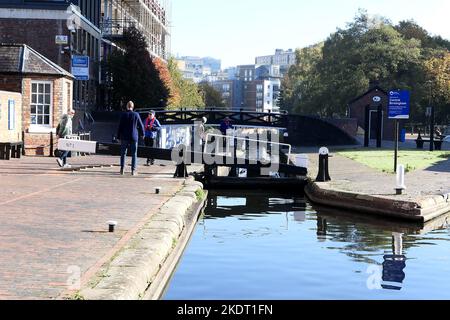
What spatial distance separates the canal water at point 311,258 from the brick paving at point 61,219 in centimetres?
111

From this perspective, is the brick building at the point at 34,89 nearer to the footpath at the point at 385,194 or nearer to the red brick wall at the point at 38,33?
the footpath at the point at 385,194

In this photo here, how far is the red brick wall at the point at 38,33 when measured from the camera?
4038cm

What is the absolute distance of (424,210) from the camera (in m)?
16.3

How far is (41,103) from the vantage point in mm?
28516

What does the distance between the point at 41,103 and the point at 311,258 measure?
63.3 ft

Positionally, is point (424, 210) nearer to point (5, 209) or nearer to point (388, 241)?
point (388, 241)

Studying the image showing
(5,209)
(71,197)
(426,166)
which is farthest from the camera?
(426,166)

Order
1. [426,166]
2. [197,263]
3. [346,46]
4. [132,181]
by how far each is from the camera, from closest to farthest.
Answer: [197,263] < [132,181] < [426,166] < [346,46]

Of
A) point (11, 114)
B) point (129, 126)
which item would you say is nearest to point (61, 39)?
point (11, 114)

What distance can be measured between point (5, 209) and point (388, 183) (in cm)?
1156

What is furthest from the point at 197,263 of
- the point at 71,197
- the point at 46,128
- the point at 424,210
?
the point at 46,128

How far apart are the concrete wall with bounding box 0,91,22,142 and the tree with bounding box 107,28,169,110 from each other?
71.5 ft

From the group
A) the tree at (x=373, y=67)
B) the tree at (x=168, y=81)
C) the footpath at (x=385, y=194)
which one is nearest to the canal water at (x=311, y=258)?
the footpath at (x=385, y=194)
